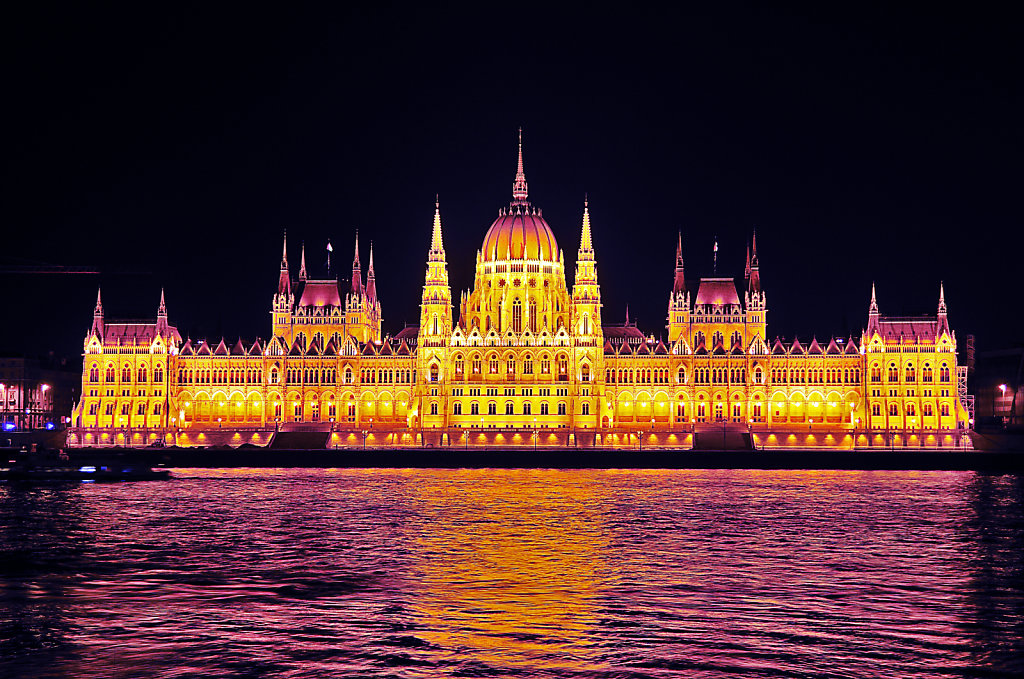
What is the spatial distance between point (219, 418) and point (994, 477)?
277ft

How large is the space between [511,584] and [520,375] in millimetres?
88395

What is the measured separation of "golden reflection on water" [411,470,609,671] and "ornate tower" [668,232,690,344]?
213 ft

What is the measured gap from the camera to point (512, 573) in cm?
4522

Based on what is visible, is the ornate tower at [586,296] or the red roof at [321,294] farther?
Result: the red roof at [321,294]

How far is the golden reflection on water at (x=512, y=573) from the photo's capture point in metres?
33.0

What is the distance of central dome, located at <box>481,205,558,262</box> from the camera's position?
14112cm

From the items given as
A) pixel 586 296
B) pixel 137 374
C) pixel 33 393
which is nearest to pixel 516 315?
pixel 586 296

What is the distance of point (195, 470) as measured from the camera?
10306 centimetres

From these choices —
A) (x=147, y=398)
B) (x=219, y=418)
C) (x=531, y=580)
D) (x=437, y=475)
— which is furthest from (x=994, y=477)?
(x=147, y=398)

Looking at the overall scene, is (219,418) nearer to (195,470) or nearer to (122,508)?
(195,470)

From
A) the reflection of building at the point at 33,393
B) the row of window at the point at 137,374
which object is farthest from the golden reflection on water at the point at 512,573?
the reflection of building at the point at 33,393

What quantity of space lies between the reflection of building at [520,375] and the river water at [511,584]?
51038mm

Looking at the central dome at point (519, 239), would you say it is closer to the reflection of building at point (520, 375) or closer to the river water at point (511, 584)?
the reflection of building at point (520, 375)

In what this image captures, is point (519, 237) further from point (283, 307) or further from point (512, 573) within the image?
point (512, 573)
